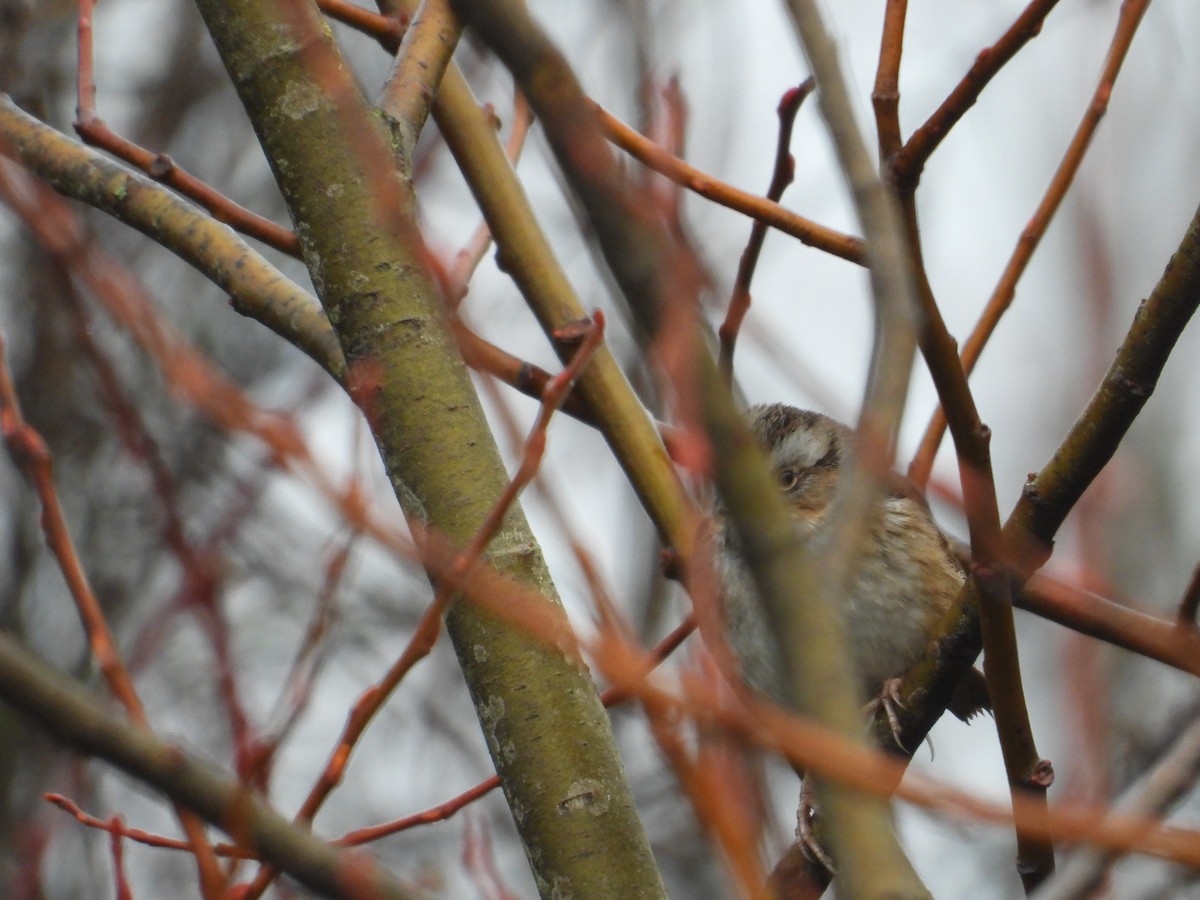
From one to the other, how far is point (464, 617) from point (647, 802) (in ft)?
17.1

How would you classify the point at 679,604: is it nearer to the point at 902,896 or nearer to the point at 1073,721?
the point at 1073,721

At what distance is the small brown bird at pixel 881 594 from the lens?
13.1 ft

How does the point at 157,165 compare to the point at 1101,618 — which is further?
the point at 157,165

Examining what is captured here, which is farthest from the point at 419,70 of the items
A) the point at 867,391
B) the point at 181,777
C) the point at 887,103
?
the point at 181,777

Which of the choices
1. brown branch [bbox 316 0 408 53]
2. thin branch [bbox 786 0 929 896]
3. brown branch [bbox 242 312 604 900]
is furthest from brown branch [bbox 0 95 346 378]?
thin branch [bbox 786 0 929 896]

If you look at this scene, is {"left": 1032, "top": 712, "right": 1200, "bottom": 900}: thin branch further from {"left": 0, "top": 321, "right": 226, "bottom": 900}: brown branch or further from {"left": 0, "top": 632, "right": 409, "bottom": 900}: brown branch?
{"left": 0, "top": 321, "right": 226, "bottom": 900}: brown branch

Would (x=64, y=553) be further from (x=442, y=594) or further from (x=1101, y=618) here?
(x=1101, y=618)

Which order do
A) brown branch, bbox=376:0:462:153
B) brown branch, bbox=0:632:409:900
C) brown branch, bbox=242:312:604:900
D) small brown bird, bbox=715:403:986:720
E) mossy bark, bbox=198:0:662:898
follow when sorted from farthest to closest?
small brown bird, bbox=715:403:986:720 < brown branch, bbox=376:0:462:153 < mossy bark, bbox=198:0:662:898 < brown branch, bbox=242:312:604:900 < brown branch, bbox=0:632:409:900

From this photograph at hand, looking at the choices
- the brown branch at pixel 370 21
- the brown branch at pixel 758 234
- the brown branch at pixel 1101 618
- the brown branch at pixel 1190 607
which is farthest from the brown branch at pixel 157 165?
the brown branch at pixel 1190 607

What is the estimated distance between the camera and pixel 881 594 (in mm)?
4105

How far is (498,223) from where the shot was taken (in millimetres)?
2967

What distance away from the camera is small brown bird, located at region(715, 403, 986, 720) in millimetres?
3992

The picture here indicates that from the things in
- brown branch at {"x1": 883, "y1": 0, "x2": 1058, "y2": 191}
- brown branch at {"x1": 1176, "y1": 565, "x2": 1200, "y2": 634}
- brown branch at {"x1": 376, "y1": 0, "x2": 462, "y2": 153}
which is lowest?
brown branch at {"x1": 1176, "y1": 565, "x2": 1200, "y2": 634}

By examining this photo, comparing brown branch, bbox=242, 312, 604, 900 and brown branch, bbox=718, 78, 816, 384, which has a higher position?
brown branch, bbox=718, 78, 816, 384
